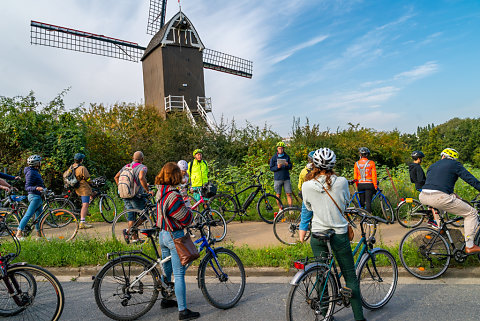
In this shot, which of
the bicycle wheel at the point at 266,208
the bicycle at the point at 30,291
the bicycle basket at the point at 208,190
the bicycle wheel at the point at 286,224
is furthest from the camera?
the bicycle wheel at the point at 266,208

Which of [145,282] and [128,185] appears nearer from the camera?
[145,282]

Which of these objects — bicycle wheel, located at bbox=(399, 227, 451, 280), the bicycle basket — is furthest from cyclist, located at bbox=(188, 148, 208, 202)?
bicycle wheel, located at bbox=(399, 227, 451, 280)

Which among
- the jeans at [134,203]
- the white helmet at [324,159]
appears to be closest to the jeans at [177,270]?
the white helmet at [324,159]

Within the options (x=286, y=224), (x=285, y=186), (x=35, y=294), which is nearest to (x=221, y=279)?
(x=35, y=294)

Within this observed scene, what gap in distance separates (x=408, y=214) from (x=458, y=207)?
3466mm

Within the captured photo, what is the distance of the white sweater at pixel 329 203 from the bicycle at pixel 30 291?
2942 millimetres

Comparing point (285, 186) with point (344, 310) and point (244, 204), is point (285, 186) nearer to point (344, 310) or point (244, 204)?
point (244, 204)

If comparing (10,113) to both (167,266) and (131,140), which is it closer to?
(131,140)

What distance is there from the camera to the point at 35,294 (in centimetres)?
373

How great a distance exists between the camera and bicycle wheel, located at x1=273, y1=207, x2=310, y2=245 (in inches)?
257

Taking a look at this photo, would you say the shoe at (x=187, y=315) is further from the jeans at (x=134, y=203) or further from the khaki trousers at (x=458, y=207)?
the khaki trousers at (x=458, y=207)

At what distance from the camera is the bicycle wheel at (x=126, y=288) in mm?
3643

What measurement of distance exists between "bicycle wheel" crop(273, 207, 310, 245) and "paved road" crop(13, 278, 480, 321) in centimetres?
175

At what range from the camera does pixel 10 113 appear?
434 inches
